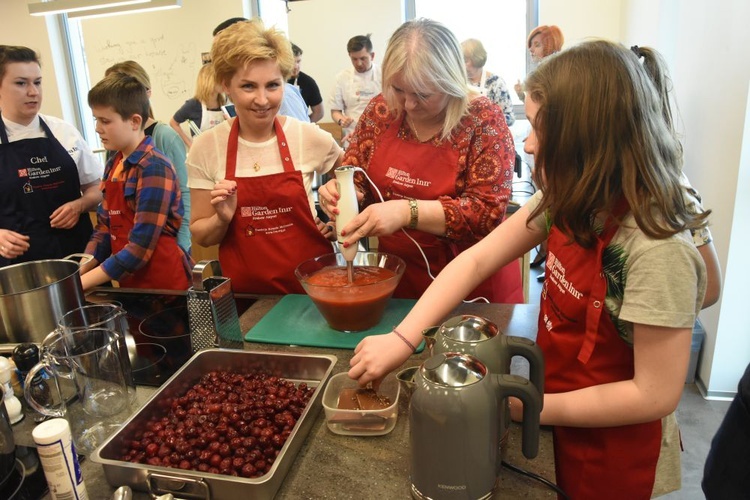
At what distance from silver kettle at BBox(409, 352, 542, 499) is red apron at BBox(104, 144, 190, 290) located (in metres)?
1.48

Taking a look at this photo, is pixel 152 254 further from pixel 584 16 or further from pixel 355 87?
pixel 584 16

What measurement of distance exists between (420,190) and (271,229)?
497 millimetres

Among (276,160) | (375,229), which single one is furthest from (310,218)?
(375,229)

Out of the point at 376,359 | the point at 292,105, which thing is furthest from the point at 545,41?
the point at 376,359

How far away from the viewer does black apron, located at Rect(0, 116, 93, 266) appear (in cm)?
225

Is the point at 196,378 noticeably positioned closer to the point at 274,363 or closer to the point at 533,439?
the point at 274,363

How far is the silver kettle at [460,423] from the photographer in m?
0.72

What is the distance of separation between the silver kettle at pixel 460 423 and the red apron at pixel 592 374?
253 millimetres

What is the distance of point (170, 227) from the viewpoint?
6.61ft

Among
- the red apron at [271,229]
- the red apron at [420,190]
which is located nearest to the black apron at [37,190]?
the red apron at [271,229]

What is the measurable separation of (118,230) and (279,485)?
1.50 m

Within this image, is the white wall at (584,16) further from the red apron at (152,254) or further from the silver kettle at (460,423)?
the silver kettle at (460,423)

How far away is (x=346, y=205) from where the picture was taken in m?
1.39

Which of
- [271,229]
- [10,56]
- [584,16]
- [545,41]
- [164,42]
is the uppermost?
[164,42]
